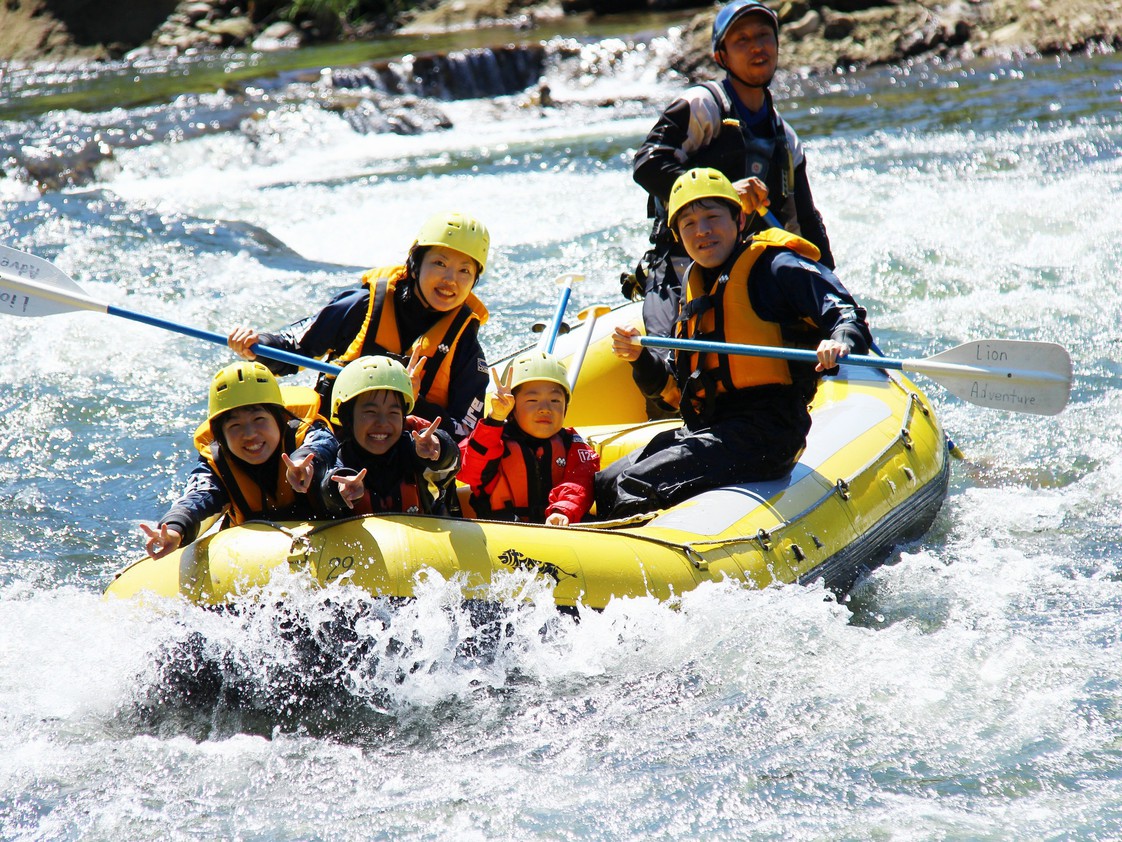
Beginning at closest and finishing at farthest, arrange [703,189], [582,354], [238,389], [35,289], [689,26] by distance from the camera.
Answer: [238,389], [703,189], [35,289], [582,354], [689,26]

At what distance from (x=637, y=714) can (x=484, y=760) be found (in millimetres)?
542

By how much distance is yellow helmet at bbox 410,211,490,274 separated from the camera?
4473 millimetres

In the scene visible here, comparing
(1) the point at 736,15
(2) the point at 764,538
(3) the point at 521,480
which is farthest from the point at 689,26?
(2) the point at 764,538

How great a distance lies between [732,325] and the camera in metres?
4.55

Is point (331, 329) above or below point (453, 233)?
below

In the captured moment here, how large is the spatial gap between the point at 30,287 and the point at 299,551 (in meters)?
2.03

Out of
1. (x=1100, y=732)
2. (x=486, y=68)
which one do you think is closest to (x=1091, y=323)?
(x=1100, y=732)

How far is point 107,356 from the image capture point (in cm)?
766

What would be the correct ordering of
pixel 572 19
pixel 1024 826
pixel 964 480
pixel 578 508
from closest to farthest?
1. pixel 1024 826
2. pixel 578 508
3. pixel 964 480
4. pixel 572 19

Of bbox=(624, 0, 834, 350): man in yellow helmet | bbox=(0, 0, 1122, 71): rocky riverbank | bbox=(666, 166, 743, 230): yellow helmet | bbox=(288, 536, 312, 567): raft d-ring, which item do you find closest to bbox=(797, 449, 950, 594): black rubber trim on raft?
bbox=(624, 0, 834, 350): man in yellow helmet

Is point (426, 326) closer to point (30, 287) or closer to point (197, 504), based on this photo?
point (197, 504)

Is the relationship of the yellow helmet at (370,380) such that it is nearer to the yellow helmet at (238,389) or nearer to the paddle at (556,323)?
the yellow helmet at (238,389)

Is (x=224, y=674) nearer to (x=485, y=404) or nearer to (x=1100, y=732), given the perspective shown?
(x=485, y=404)

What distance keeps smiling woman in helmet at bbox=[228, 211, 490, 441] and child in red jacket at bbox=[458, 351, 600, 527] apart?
23 centimetres
